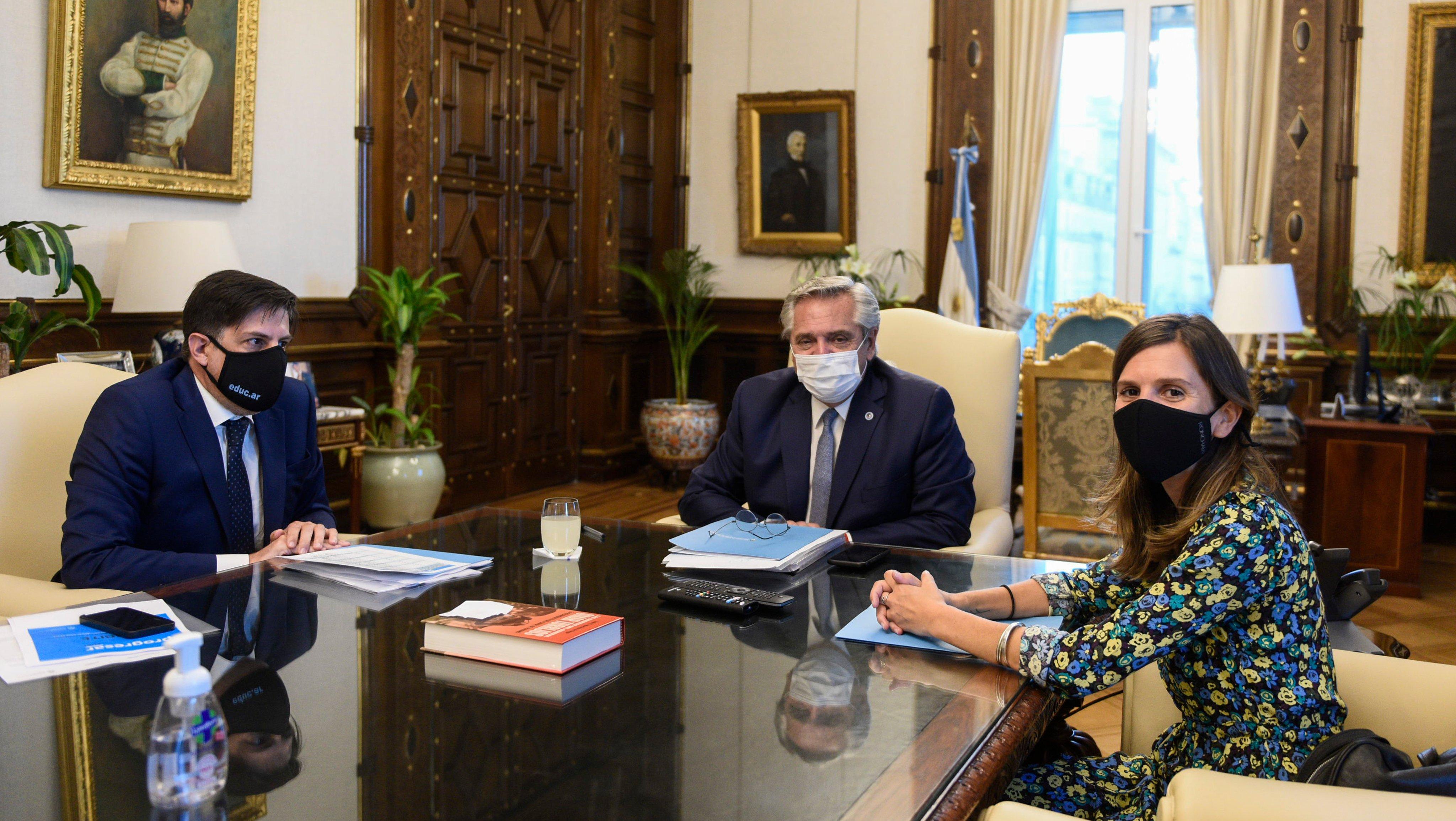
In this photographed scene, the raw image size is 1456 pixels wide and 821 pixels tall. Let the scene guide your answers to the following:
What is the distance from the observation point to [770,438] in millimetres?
2834

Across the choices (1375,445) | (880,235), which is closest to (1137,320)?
(1375,445)

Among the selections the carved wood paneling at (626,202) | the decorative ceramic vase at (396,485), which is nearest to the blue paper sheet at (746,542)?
the decorative ceramic vase at (396,485)

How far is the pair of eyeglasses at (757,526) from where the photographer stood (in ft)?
7.40

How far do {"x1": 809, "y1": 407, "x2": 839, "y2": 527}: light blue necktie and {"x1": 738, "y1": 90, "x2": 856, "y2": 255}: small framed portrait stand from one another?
473 cm

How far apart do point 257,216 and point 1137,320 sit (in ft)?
13.7

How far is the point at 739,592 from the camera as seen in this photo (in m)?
1.88

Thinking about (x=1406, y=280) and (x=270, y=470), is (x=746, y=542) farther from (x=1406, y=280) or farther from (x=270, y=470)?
(x=1406, y=280)

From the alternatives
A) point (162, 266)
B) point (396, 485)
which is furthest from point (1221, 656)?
point (396, 485)

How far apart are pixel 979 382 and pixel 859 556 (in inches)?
46.5

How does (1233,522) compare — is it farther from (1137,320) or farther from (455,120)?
(455,120)

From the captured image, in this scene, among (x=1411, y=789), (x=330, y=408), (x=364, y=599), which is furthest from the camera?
(x=330, y=408)

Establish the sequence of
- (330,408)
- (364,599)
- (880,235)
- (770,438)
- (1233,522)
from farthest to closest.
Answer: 1. (880,235)
2. (330,408)
3. (770,438)
4. (364,599)
5. (1233,522)

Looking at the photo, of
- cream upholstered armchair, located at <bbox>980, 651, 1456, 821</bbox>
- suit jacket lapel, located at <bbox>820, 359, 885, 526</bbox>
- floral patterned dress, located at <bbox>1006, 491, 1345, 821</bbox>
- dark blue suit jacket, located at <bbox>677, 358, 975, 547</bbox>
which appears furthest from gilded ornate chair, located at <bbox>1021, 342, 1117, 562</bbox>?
floral patterned dress, located at <bbox>1006, 491, 1345, 821</bbox>

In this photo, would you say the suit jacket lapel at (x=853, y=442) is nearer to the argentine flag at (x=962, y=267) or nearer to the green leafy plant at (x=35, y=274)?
the green leafy plant at (x=35, y=274)
